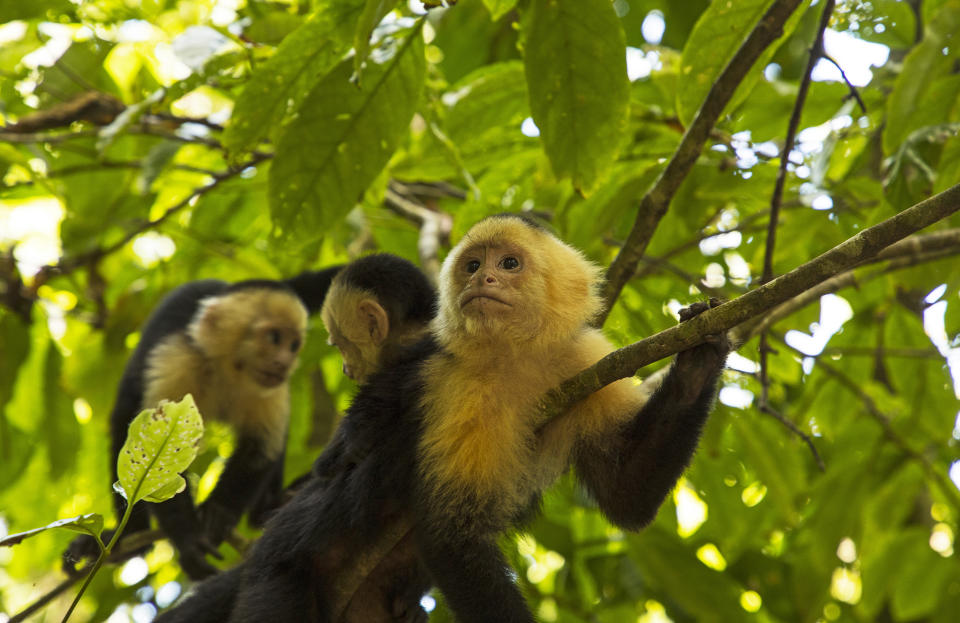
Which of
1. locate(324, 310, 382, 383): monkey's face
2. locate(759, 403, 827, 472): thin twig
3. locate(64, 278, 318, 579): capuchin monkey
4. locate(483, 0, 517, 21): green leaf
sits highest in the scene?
locate(483, 0, 517, 21): green leaf

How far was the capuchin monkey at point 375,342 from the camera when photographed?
2607 mm

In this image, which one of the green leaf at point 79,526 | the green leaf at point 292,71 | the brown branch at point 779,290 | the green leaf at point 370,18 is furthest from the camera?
the green leaf at point 292,71

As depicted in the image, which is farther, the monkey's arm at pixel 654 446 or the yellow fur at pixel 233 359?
the yellow fur at pixel 233 359

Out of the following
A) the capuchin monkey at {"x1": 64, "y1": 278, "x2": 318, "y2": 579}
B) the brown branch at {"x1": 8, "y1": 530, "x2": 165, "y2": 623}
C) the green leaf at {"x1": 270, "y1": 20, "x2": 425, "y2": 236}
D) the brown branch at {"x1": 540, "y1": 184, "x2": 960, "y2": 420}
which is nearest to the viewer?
the brown branch at {"x1": 540, "y1": 184, "x2": 960, "y2": 420}

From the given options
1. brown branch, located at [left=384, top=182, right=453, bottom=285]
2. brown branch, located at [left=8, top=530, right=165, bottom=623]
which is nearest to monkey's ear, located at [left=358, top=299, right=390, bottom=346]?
brown branch, located at [left=384, top=182, right=453, bottom=285]

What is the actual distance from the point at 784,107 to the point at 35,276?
10.4 ft

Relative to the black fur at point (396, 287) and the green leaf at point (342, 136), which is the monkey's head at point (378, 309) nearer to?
the black fur at point (396, 287)

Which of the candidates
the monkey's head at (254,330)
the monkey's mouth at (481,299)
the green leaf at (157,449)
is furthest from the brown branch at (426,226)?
the green leaf at (157,449)

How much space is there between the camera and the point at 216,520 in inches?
145

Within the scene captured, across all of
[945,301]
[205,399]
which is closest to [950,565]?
[945,301]

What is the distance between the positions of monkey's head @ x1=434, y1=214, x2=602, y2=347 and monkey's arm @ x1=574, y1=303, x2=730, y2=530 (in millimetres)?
324

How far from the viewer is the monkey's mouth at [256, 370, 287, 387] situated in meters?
3.99

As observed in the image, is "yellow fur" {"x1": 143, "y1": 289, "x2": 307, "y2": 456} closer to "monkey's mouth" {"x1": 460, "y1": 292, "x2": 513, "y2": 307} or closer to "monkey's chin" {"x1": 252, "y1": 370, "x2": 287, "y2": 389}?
"monkey's chin" {"x1": 252, "y1": 370, "x2": 287, "y2": 389}

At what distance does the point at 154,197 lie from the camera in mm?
4000
